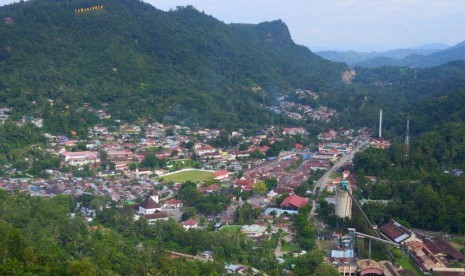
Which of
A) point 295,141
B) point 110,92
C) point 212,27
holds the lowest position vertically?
point 295,141

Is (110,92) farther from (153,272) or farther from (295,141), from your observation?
(153,272)

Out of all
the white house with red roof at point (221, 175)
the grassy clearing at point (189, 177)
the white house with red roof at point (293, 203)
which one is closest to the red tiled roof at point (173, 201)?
the grassy clearing at point (189, 177)

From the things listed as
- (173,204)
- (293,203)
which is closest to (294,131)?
(293,203)

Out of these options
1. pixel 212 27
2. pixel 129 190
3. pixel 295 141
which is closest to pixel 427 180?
pixel 129 190

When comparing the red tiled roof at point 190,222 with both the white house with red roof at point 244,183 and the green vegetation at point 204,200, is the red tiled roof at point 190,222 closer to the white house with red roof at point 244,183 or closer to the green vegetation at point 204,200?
the green vegetation at point 204,200

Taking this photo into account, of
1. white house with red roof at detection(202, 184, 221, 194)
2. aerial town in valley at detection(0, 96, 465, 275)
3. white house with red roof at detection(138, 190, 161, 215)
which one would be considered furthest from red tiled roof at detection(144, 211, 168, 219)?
white house with red roof at detection(202, 184, 221, 194)

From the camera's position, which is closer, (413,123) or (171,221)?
(171,221)

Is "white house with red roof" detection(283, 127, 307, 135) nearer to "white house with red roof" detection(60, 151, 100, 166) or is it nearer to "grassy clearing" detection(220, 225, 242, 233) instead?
"white house with red roof" detection(60, 151, 100, 166)
